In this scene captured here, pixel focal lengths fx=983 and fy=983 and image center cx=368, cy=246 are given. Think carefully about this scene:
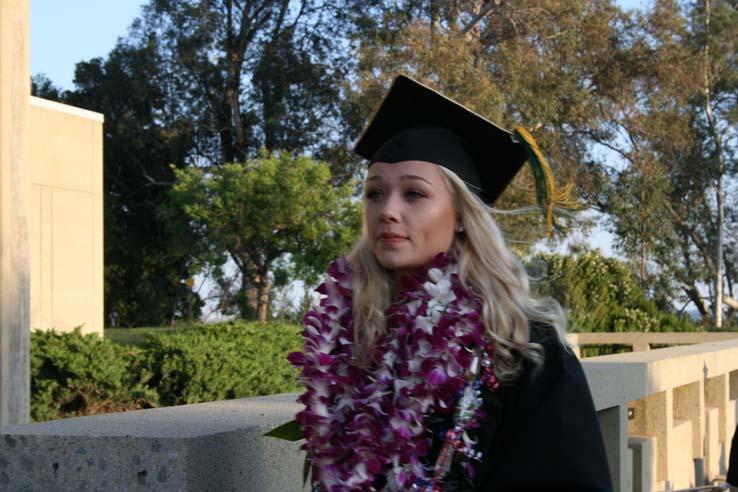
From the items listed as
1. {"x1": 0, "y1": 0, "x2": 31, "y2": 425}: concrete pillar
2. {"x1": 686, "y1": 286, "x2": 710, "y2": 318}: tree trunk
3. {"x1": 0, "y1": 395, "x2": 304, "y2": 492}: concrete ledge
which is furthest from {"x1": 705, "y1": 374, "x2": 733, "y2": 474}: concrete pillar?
{"x1": 686, "y1": 286, "x2": 710, "y2": 318}: tree trunk

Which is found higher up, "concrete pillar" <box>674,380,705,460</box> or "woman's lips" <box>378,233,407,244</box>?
"woman's lips" <box>378,233,407,244</box>

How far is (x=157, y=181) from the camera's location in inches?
1185

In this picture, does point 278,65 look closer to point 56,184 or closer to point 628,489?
point 56,184

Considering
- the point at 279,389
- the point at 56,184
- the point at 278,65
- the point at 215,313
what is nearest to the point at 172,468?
the point at 279,389

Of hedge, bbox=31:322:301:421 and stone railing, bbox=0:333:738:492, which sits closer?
stone railing, bbox=0:333:738:492

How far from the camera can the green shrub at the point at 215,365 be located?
8.40 metres

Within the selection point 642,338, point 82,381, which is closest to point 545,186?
point 82,381

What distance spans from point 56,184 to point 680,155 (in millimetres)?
21668

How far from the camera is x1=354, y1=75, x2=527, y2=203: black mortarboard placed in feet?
7.08

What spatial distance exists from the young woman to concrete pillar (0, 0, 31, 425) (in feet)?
15.2

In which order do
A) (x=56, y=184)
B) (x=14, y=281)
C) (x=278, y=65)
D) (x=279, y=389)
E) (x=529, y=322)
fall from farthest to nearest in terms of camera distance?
(x=278, y=65), (x=56, y=184), (x=279, y=389), (x=14, y=281), (x=529, y=322)

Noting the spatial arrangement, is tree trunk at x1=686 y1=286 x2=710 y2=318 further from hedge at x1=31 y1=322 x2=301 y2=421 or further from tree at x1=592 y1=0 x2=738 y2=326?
hedge at x1=31 y1=322 x2=301 y2=421

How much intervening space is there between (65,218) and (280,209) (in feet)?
21.5

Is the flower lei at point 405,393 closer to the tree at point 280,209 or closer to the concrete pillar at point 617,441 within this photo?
the concrete pillar at point 617,441
